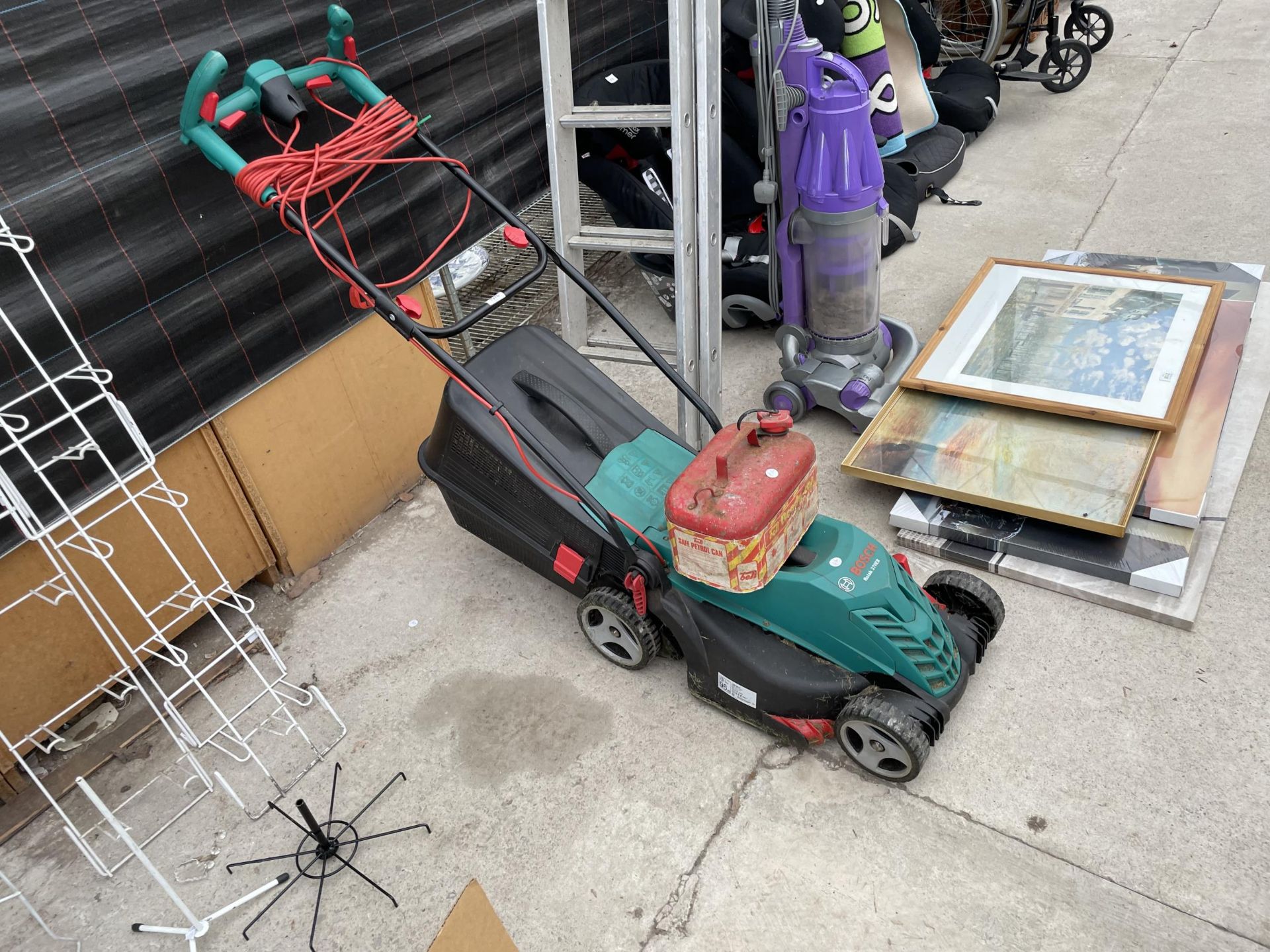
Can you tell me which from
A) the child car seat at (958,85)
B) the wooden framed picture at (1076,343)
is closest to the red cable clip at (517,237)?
the wooden framed picture at (1076,343)

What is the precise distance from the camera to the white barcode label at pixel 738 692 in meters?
2.32

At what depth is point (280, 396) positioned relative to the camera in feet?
9.38

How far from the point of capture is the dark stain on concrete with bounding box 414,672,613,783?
2.42m

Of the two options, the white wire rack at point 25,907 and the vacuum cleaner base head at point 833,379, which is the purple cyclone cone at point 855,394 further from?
the white wire rack at point 25,907

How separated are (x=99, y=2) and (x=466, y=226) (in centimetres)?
138

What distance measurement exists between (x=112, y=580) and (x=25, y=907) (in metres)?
0.83

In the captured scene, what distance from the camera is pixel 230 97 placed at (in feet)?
7.25

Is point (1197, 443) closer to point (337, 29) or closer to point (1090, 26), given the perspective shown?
point (337, 29)

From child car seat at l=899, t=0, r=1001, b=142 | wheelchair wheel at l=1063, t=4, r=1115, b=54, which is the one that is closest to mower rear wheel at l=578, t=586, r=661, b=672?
child car seat at l=899, t=0, r=1001, b=142

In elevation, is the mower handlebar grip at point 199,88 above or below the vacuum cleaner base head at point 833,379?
above

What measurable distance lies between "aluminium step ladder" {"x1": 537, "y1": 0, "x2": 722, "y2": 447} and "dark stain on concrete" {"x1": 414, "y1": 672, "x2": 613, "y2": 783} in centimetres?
105

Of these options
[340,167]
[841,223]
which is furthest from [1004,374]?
[340,167]

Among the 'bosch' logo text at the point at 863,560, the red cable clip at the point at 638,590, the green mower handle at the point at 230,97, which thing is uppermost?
the green mower handle at the point at 230,97

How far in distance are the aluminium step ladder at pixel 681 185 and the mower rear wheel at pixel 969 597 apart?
0.97 meters
